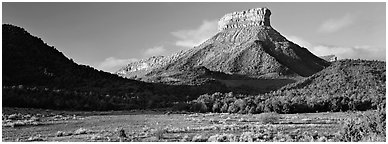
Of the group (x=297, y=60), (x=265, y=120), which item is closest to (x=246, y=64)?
(x=297, y=60)

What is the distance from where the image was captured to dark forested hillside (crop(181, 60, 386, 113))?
8106cm

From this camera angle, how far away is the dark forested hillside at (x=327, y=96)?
8106 centimetres

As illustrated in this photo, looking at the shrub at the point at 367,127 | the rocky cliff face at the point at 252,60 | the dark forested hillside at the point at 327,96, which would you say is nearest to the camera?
the shrub at the point at 367,127

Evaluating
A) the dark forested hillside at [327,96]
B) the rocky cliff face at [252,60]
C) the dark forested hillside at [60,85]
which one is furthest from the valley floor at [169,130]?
the rocky cliff face at [252,60]

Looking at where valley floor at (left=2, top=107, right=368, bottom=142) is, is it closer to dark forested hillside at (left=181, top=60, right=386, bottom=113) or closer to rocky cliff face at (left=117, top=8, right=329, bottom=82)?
dark forested hillside at (left=181, top=60, right=386, bottom=113)

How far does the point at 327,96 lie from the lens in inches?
3403

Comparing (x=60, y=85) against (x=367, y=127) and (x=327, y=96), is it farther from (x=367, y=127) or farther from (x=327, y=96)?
(x=367, y=127)

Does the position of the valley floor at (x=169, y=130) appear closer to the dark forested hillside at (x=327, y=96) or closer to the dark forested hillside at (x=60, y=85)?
the dark forested hillside at (x=60, y=85)

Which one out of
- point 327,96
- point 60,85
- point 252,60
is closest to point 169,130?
point 327,96

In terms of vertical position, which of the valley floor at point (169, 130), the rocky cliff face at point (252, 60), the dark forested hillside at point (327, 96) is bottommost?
the valley floor at point (169, 130)

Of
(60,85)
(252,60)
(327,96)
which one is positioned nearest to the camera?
(327,96)

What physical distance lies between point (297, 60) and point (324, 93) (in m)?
90.7

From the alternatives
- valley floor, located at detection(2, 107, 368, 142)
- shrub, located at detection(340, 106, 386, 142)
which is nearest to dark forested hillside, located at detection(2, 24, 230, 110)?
valley floor, located at detection(2, 107, 368, 142)

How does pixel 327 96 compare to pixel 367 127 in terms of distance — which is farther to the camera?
pixel 327 96
